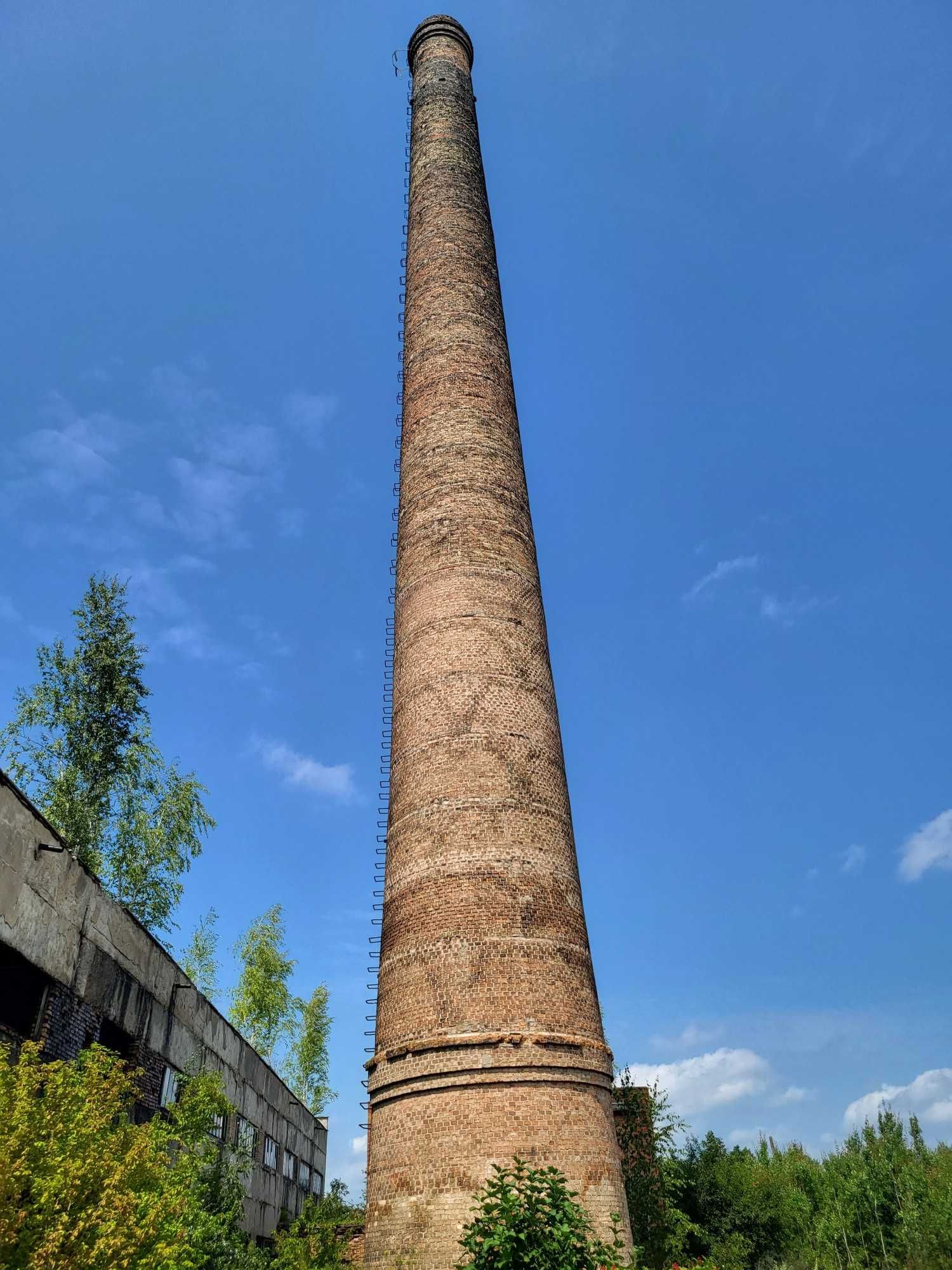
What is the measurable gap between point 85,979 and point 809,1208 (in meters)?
32.2

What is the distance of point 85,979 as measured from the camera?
10758 millimetres

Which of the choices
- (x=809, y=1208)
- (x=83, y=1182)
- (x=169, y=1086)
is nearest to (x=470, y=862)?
(x=83, y=1182)

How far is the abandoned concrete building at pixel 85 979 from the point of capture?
9422 mm

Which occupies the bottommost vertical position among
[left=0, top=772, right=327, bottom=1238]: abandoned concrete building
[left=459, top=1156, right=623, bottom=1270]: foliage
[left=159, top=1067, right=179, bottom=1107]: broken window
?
[left=459, top=1156, right=623, bottom=1270]: foliage

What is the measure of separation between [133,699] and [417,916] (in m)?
12.1

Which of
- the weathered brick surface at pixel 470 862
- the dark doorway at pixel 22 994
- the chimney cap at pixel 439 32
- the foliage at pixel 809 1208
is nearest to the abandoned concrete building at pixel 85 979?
the dark doorway at pixel 22 994

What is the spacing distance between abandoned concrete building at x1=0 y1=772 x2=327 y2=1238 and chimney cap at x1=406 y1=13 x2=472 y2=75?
2046cm

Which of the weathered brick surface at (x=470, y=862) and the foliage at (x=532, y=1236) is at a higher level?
the weathered brick surface at (x=470, y=862)

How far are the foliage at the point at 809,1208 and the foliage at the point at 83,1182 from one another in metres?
9.17

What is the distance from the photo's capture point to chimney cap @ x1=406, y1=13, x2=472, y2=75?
22297mm

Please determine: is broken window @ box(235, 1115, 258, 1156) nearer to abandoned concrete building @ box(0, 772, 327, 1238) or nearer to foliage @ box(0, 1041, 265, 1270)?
abandoned concrete building @ box(0, 772, 327, 1238)

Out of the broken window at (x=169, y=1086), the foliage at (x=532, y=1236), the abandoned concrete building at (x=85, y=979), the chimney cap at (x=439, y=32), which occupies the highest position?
the chimney cap at (x=439, y=32)

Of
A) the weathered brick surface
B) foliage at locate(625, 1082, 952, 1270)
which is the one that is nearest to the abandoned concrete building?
the weathered brick surface

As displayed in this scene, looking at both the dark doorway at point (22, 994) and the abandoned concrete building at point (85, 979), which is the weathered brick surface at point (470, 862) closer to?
the abandoned concrete building at point (85, 979)
